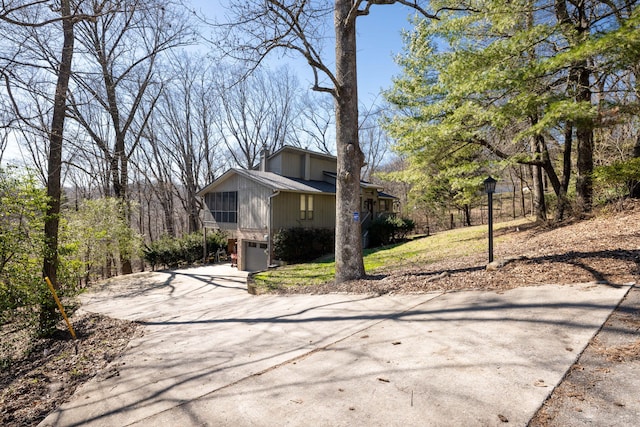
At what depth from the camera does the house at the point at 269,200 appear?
1759 centimetres

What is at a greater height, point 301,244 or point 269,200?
point 269,200

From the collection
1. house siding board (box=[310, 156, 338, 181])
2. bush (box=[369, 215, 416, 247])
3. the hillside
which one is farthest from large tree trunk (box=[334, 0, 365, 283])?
house siding board (box=[310, 156, 338, 181])

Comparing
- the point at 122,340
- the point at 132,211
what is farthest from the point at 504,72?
the point at 132,211

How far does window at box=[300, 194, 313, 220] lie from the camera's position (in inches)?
738

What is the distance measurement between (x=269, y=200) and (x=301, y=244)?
2.79 meters

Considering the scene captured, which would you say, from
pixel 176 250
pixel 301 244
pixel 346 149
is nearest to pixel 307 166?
pixel 301 244

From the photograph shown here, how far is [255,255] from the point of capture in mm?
18312

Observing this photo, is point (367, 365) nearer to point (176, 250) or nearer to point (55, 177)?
point (55, 177)

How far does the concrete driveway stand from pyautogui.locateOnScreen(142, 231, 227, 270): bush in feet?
55.1

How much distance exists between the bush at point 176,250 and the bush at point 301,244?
748cm

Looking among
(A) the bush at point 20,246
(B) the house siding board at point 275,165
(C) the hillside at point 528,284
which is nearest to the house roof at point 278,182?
(B) the house siding board at point 275,165

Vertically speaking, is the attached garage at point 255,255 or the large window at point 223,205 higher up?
the large window at point 223,205

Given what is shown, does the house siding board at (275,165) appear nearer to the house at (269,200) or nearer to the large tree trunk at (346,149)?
the house at (269,200)

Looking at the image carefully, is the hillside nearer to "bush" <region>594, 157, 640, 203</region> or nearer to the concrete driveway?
the concrete driveway
